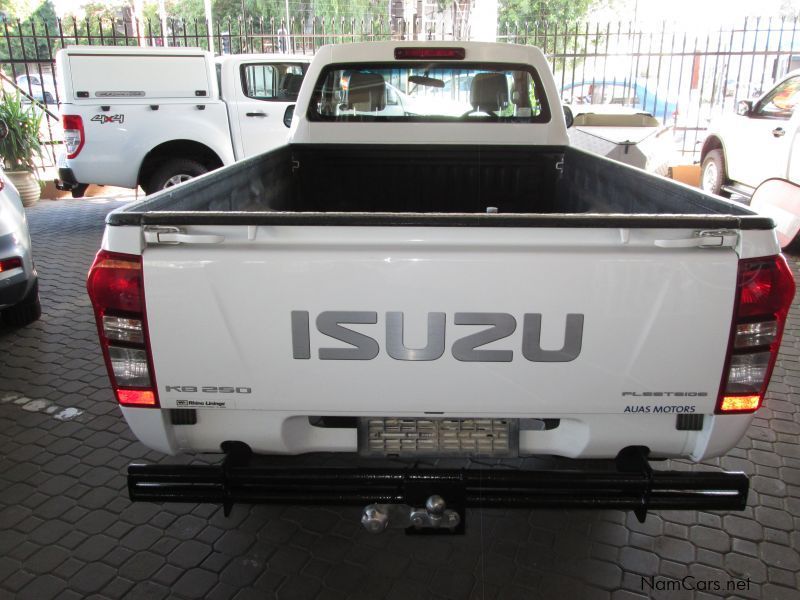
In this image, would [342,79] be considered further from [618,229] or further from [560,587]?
[560,587]

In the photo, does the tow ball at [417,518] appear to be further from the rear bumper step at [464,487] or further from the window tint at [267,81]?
the window tint at [267,81]

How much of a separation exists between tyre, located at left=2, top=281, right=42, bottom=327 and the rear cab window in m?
2.76

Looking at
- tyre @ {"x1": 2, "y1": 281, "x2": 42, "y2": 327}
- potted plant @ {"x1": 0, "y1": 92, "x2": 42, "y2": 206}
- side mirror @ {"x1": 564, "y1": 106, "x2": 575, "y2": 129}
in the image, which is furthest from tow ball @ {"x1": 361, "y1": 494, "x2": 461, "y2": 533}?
potted plant @ {"x1": 0, "y1": 92, "x2": 42, "y2": 206}

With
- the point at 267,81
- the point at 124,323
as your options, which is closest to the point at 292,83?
the point at 267,81

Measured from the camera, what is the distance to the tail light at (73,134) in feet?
26.2

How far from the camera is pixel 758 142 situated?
7949mm

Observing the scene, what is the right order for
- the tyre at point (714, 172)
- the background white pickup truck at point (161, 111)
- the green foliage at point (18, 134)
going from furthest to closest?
the green foliage at point (18, 134)
the tyre at point (714, 172)
the background white pickup truck at point (161, 111)

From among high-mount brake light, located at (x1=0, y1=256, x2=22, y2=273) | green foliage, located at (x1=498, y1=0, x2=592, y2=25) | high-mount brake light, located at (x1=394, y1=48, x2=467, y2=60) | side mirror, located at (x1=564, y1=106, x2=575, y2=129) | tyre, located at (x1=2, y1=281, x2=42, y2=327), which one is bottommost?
tyre, located at (x1=2, y1=281, x2=42, y2=327)

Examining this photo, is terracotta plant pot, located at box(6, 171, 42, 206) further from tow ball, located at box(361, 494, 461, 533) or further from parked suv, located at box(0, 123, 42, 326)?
tow ball, located at box(361, 494, 461, 533)

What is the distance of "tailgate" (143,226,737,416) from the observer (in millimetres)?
1974

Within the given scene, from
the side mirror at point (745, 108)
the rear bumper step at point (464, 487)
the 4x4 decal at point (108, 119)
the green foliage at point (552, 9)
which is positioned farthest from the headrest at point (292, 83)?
the green foliage at point (552, 9)

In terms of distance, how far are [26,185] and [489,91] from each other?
8499 mm

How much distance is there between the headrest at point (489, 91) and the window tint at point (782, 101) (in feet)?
16.4
